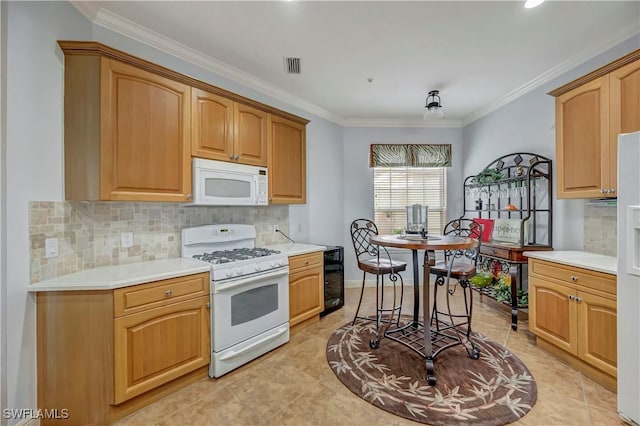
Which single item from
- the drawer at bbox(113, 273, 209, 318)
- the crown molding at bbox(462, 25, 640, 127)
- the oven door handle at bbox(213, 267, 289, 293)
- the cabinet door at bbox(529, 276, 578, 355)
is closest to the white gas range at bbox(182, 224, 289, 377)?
the oven door handle at bbox(213, 267, 289, 293)

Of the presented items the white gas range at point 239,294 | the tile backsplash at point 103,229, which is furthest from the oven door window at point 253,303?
the tile backsplash at point 103,229

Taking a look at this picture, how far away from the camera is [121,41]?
2107 millimetres

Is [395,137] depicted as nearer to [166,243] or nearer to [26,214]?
[166,243]

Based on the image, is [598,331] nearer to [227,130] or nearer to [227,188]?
[227,188]

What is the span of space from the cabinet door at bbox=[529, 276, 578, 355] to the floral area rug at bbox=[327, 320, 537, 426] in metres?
0.36

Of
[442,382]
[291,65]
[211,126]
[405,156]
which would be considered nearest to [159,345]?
[211,126]

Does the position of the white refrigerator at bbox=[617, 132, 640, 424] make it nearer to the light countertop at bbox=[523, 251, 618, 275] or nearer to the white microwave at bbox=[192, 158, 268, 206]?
the light countertop at bbox=[523, 251, 618, 275]

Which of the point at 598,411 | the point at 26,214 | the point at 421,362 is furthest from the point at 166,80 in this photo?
the point at 598,411

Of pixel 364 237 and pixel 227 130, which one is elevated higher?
pixel 227 130

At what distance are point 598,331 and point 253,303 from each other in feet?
8.21

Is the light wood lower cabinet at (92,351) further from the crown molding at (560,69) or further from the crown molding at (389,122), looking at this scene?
the crown molding at (560,69)

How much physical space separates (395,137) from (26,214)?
4195 millimetres

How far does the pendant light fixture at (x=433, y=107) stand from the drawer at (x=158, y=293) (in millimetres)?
2832

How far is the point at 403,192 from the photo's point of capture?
14.5ft
